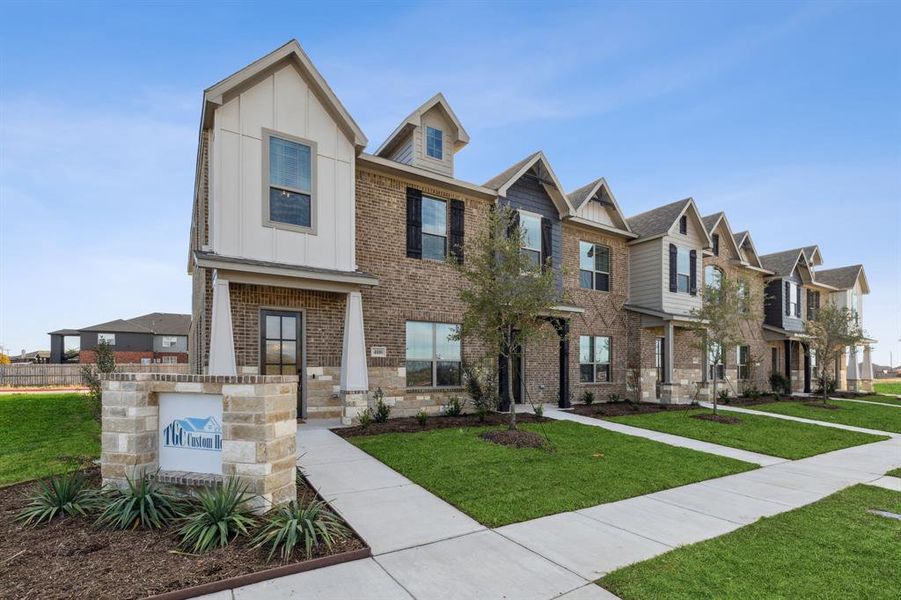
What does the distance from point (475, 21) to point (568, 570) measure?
1246 centimetres

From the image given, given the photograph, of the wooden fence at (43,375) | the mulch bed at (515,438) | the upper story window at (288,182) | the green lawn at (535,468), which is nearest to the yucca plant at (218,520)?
the green lawn at (535,468)

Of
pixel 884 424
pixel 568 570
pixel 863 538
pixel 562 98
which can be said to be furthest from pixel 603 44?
pixel 884 424

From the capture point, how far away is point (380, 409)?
429 inches

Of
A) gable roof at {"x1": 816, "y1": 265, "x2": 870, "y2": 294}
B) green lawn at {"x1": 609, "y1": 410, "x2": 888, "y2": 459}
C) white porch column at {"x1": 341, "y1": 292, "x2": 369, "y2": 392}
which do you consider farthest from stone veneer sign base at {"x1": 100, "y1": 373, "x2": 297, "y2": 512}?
gable roof at {"x1": 816, "y1": 265, "x2": 870, "y2": 294}

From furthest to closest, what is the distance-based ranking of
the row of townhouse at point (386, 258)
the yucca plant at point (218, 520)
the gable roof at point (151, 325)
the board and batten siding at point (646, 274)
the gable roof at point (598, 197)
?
1. the gable roof at point (151, 325)
2. the board and batten siding at point (646, 274)
3. the gable roof at point (598, 197)
4. the row of townhouse at point (386, 258)
5. the yucca plant at point (218, 520)

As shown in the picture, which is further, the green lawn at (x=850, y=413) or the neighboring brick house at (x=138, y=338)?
the neighboring brick house at (x=138, y=338)

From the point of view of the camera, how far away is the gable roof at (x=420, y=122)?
1322 centimetres

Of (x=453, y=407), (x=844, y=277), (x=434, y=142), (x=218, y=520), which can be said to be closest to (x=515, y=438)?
(x=453, y=407)

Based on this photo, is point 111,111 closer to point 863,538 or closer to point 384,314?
point 384,314

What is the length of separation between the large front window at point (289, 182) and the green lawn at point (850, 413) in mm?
17497

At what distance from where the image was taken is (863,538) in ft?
16.5

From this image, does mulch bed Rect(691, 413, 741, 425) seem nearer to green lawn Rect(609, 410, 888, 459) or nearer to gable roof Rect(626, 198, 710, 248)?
green lawn Rect(609, 410, 888, 459)

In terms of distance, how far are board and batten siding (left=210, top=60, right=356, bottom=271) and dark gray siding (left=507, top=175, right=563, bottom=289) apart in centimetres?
598

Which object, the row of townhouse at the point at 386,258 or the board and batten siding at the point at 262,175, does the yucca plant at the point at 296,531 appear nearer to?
the row of townhouse at the point at 386,258
